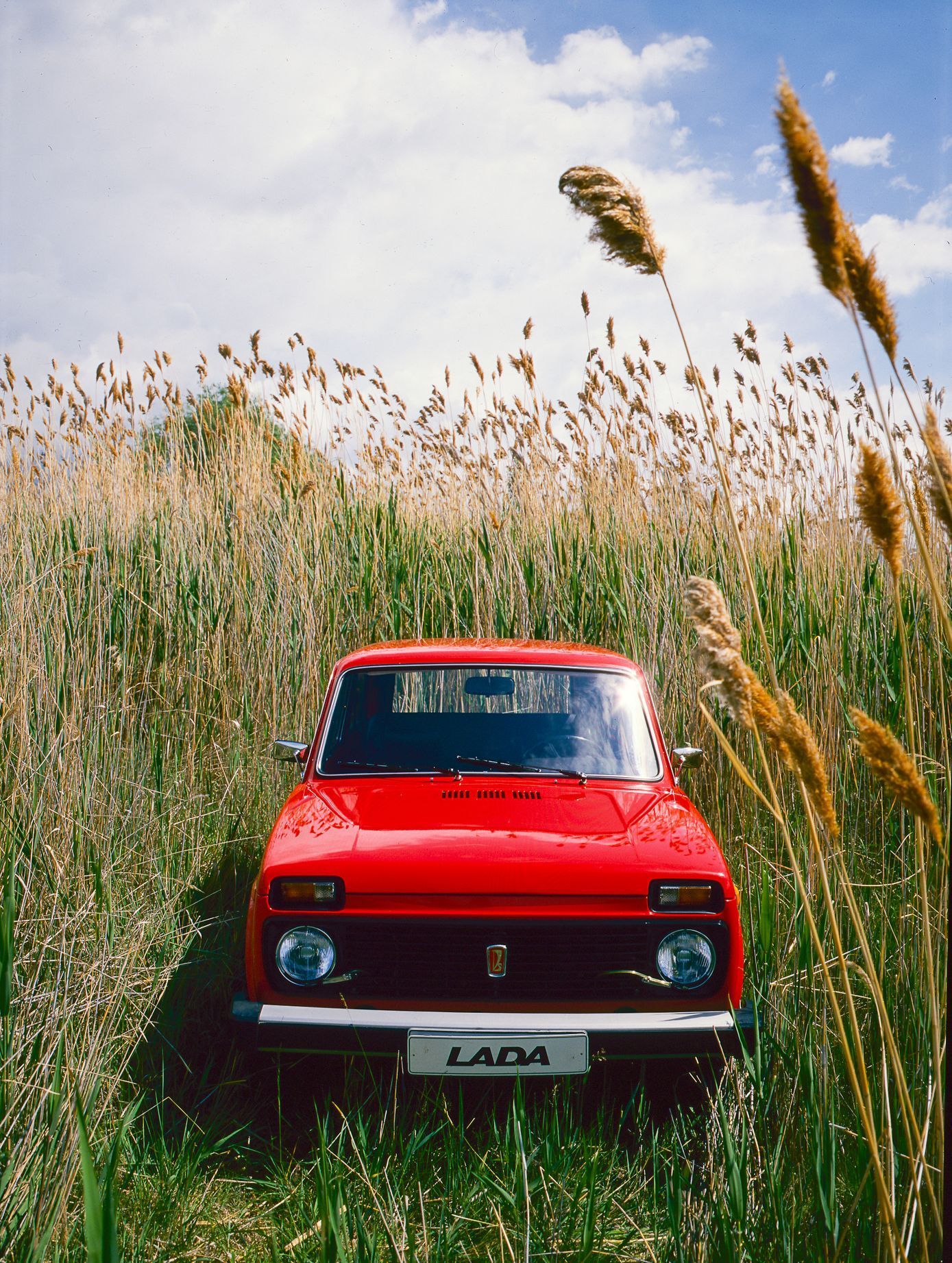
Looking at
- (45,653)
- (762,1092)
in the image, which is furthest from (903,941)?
(45,653)

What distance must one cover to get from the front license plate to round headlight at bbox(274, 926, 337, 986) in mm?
363

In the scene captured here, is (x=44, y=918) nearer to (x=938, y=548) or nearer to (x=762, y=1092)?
(x=762, y=1092)

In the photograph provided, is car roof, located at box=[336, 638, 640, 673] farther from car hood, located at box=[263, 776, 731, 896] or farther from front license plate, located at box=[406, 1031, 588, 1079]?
front license plate, located at box=[406, 1031, 588, 1079]

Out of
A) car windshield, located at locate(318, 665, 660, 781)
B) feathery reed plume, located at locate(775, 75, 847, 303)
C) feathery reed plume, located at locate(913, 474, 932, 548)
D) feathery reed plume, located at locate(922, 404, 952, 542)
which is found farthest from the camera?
car windshield, located at locate(318, 665, 660, 781)

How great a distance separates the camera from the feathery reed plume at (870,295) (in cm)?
124

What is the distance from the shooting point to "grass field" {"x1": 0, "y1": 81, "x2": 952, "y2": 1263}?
1.84 metres

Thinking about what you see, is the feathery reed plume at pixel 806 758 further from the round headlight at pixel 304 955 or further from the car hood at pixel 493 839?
the round headlight at pixel 304 955

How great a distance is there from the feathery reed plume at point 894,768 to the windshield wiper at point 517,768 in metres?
2.08

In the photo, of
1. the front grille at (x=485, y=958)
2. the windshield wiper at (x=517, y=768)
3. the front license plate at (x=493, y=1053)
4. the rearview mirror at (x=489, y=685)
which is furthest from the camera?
the rearview mirror at (x=489, y=685)

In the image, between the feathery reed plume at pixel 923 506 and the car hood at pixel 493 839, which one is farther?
the car hood at pixel 493 839

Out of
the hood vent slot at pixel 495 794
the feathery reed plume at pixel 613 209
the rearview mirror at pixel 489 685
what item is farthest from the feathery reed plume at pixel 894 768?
the rearview mirror at pixel 489 685

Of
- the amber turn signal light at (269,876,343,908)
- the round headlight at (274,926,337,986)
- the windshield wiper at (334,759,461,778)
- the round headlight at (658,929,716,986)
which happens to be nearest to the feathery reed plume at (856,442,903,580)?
the round headlight at (658,929,716,986)

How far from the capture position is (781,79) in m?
1.17

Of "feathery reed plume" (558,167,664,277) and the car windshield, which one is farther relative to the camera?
the car windshield
